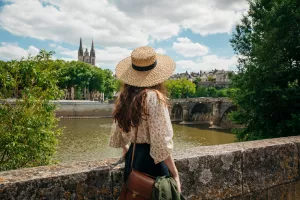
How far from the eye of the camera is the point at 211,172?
9.41 feet

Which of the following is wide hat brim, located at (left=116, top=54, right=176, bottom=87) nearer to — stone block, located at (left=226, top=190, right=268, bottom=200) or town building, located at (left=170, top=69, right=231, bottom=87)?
stone block, located at (left=226, top=190, right=268, bottom=200)

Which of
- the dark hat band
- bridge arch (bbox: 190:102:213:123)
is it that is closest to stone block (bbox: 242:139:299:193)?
the dark hat band

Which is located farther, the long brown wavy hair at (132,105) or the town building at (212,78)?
the town building at (212,78)

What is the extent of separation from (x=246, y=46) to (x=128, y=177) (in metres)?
11.1

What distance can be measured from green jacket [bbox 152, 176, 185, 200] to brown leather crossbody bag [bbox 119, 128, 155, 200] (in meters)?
Result: 0.04

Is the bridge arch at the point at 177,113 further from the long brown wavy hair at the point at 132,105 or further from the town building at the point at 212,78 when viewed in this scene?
the long brown wavy hair at the point at 132,105

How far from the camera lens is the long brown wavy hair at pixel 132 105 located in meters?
2.05

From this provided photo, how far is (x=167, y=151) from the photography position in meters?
2.00

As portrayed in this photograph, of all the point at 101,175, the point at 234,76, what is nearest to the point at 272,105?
the point at 234,76

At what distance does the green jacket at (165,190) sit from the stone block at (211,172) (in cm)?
72

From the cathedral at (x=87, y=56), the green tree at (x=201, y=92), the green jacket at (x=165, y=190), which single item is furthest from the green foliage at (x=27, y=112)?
the cathedral at (x=87, y=56)

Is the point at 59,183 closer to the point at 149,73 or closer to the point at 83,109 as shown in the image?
the point at 149,73

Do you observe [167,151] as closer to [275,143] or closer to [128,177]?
[128,177]

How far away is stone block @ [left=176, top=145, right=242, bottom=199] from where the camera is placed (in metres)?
2.71
